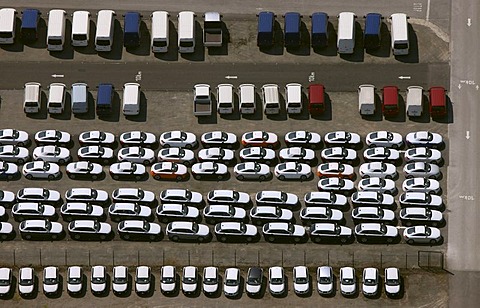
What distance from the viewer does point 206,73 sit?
464 ft

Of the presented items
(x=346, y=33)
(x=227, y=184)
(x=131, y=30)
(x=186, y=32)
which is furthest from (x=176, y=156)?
(x=346, y=33)

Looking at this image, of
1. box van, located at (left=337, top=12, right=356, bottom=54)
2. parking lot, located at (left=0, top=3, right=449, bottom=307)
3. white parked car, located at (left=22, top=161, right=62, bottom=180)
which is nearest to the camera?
parking lot, located at (left=0, top=3, right=449, bottom=307)

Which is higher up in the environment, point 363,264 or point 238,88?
point 238,88

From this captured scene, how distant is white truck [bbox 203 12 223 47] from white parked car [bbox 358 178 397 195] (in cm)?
A: 2345

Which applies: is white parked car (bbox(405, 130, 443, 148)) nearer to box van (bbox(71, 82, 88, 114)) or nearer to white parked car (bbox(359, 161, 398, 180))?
white parked car (bbox(359, 161, 398, 180))

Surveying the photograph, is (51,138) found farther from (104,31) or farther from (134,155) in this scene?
(104,31)

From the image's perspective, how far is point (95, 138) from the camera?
136 meters

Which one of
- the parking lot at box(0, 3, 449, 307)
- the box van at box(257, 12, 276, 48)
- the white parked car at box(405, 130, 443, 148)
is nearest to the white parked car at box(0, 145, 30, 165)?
the parking lot at box(0, 3, 449, 307)

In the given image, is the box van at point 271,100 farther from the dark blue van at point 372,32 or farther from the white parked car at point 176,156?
the dark blue van at point 372,32

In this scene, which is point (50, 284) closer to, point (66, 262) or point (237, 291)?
point (66, 262)

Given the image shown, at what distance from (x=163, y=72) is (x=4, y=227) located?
82.9ft

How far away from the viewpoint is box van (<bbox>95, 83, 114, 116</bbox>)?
13800 cm

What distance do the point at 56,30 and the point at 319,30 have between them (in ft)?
98.0

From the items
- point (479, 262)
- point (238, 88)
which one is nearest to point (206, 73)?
point (238, 88)
